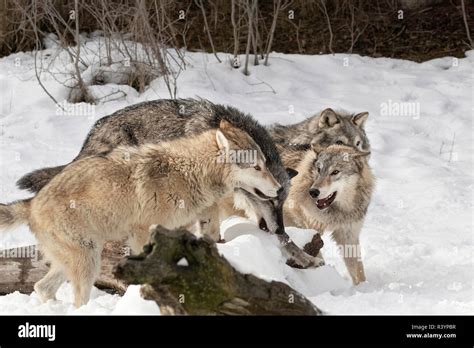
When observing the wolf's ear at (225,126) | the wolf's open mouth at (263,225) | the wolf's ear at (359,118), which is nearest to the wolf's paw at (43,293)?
the wolf's open mouth at (263,225)

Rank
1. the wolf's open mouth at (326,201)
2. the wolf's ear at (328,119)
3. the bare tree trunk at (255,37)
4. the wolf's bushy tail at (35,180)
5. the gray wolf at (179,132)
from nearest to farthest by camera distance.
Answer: the gray wolf at (179,132) < the wolf's bushy tail at (35,180) < the wolf's open mouth at (326,201) < the wolf's ear at (328,119) < the bare tree trunk at (255,37)

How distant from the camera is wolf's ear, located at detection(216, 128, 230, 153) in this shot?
770 cm

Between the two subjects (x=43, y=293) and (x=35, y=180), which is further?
(x=35, y=180)

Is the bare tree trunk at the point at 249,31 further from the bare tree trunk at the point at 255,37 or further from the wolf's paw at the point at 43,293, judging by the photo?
the wolf's paw at the point at 43,293

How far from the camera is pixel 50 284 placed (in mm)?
7754

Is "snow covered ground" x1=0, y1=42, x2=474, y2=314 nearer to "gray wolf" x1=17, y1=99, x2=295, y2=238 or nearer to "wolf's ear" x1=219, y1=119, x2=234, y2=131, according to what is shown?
"gray wolf" x1=17, y1=99, x2=295, y2=238

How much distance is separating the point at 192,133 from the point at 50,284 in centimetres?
208

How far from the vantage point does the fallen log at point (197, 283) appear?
5.27 meters

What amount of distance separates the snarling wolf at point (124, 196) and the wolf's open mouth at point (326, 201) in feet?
4.29

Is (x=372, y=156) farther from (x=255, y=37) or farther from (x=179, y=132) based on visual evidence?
(x=179, y=132)

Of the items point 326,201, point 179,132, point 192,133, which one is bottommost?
point 326,201

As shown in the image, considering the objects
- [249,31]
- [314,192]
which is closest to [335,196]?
[314,192]

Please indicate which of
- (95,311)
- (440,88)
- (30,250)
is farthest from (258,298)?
(440,88)
